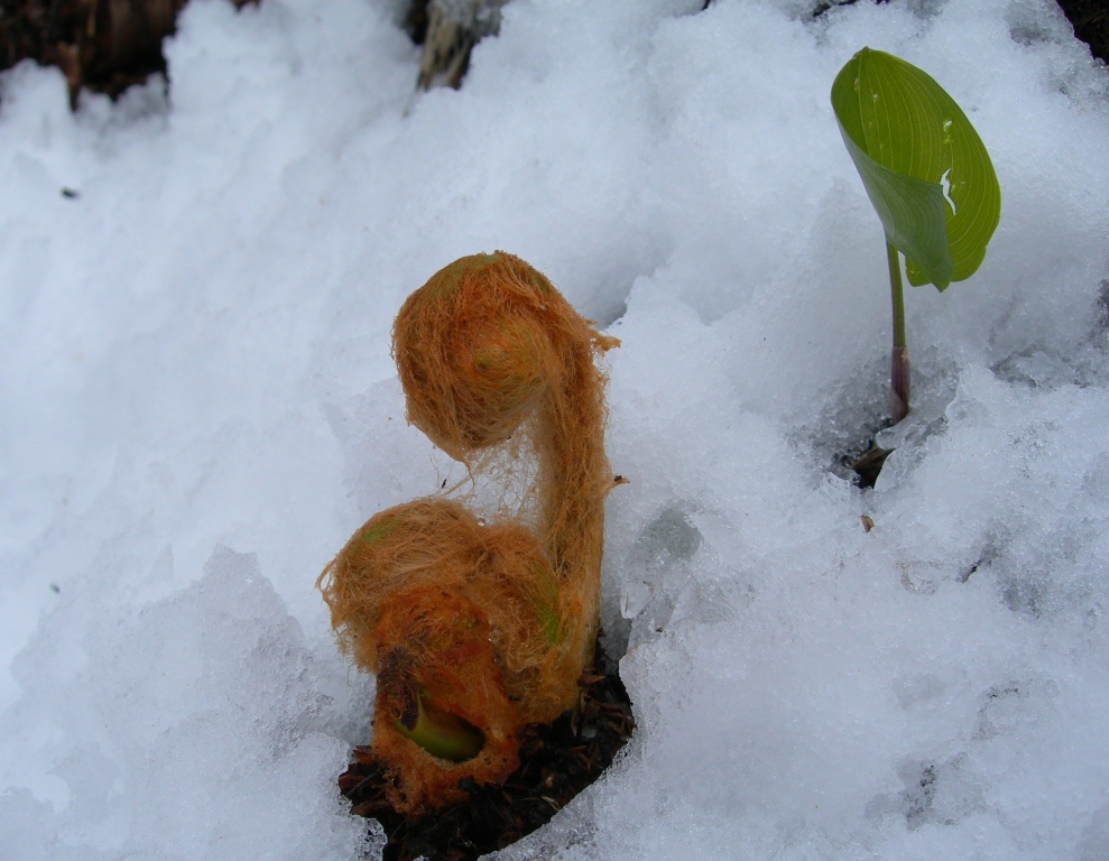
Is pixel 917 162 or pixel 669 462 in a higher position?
pixel 917 162

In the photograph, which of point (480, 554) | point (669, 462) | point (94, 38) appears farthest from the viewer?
point (94, 38)

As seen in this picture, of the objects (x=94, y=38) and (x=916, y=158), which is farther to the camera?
(x=94, y=38)

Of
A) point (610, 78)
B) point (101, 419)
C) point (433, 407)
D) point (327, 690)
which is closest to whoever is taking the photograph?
point (433, 407)

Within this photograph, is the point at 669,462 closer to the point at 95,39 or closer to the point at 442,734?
Result: the point at 442,734

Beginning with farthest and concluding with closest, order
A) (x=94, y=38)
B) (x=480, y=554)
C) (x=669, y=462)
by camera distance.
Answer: (x=94, y=38) → (x=669, y=462) → (x=480, y=554)

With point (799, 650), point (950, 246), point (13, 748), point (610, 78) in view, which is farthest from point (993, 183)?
point (13, 748)

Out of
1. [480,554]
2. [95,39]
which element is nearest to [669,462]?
[480,554]

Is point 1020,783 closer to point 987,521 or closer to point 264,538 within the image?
point 987,521

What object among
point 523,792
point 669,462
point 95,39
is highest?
point 95,39

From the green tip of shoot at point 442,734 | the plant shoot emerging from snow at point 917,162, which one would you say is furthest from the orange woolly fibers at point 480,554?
the plant shoot emerging from snow at point 917,162
